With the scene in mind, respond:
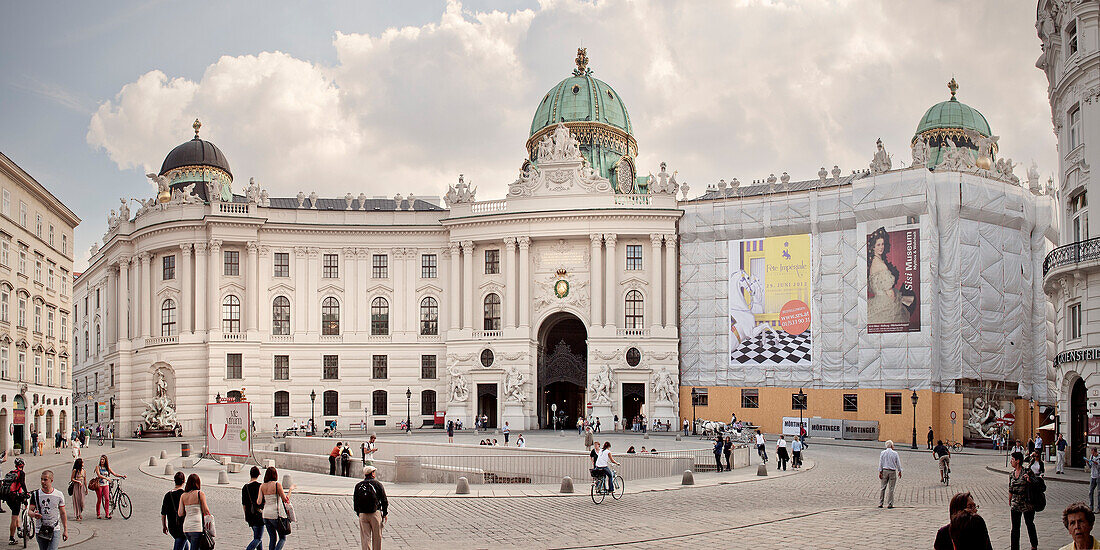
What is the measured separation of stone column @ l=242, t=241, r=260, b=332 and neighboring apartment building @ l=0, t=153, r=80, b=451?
39.2 feet

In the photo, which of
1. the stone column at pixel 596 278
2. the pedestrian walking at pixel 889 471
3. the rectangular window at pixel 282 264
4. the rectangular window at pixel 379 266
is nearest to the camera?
the pedestrian walking at pixel 889 471

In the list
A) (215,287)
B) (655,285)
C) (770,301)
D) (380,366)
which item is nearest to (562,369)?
(655,285)

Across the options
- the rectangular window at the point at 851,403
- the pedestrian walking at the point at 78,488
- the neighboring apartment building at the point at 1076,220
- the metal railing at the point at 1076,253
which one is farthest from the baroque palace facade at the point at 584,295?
the pedestrian walking at the point at 78,488

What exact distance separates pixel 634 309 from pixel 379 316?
A: 1915cm

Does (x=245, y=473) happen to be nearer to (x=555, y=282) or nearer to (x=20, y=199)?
(x=20, y=199)

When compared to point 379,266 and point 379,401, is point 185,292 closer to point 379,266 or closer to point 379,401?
point 379,266

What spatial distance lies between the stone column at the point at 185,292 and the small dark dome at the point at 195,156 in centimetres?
1055

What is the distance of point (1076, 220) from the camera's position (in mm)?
38062

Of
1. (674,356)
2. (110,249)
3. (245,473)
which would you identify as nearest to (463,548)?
(245,473)

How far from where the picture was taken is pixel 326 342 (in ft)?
235

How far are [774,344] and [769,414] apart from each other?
4683 mm

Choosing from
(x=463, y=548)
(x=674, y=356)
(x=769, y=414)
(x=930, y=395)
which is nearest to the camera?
Result: (x=463, y=548)

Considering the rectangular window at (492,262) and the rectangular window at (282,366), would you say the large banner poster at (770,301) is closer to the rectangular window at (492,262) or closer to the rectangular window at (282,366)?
the rectangular window at (492,262)

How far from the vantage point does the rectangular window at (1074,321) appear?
3678 centimetres
